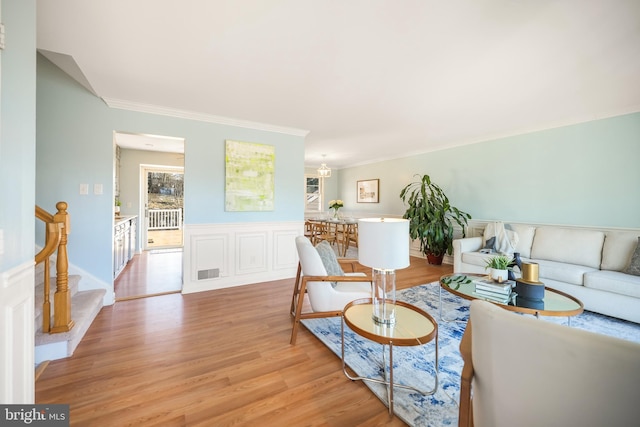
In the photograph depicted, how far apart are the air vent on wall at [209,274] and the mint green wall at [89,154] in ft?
2.22

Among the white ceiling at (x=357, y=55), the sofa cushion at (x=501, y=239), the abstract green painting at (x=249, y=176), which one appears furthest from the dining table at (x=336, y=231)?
the white ceiling at (x=357, y=55)

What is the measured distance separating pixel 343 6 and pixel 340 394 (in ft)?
7.85

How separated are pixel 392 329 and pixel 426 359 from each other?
0.72m

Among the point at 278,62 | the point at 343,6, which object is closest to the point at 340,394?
the point at 343,6

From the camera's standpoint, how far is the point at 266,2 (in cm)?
156

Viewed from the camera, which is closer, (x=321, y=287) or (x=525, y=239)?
(x=321, y=287)

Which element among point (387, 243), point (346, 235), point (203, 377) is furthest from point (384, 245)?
point (346, 235)

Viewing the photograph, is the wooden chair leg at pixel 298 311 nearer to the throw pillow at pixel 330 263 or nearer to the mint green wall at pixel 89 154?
the throw pillow at pixel 330 263

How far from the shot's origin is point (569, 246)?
3291 millimetres

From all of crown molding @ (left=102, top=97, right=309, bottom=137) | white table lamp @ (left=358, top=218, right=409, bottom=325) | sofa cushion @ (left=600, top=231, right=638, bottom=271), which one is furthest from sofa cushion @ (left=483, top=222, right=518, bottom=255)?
crown molding @ (left=102, top=97, right=309, bottom=137)

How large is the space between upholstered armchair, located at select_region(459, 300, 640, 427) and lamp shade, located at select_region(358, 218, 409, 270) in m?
0.69

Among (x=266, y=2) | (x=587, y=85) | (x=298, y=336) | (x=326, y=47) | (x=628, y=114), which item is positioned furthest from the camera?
(x=628, y=114)

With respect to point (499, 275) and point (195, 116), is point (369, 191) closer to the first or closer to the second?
point (195, 116)

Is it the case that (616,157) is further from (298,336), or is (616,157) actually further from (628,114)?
(298,336)
